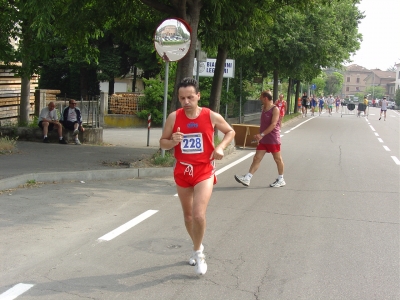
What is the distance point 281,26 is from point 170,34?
741 inches

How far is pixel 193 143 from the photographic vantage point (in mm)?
5477

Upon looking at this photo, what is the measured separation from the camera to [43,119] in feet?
55.8

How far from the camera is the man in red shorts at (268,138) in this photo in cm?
1068

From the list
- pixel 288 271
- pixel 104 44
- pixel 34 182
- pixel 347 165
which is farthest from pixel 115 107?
pixel 288 271

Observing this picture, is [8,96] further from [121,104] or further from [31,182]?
[31,182]

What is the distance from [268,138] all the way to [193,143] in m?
5.63

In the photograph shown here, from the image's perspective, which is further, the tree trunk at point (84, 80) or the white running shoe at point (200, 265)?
the tree trunk at point (84, 80)

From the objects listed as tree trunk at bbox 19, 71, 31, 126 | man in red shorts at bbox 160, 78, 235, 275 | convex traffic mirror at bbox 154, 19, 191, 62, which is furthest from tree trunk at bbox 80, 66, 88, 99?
man in red shorts at bbox 160, 78, 235, 275

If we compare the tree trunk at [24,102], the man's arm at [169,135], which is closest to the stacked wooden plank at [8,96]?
the tree trunk at [24,102]

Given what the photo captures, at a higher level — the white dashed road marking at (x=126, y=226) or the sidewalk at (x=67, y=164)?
the sidewalk at (x=67, y=164)

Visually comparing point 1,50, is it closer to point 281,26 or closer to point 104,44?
point 281,26

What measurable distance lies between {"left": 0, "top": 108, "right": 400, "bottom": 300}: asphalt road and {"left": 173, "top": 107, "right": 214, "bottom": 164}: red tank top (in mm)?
1126

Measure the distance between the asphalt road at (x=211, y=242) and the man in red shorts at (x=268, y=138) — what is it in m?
0.26

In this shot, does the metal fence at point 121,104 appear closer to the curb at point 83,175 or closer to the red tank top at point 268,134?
the curb at point 83,175
